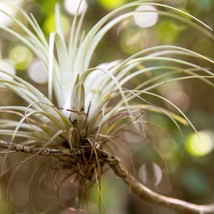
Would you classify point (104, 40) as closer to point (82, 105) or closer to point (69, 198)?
point (69, 198)

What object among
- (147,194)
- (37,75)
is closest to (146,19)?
(37,75)

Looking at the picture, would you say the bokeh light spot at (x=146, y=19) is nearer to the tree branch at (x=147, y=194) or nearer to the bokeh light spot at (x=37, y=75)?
the bokeh light spot at (x=37, y=75)

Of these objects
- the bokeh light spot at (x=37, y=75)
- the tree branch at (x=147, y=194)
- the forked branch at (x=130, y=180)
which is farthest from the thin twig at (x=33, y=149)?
the bokeh light spot at (x=37, y=75)

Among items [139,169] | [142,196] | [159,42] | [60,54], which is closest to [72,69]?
[60,54]

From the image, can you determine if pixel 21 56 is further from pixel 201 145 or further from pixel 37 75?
pixel 201 145

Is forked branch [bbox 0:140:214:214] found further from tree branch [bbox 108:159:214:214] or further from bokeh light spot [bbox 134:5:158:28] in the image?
bokeh light spot [bbox 134:5:158:28]

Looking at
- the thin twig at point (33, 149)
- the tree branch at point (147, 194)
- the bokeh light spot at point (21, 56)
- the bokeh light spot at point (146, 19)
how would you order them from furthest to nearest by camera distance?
1. the bokeh light spot at point (21, 56)
2. the bokeh light spot at point (146, 19)
3. the tree branch at point (147, 194)
4. the thin twig at point (33, 149)
